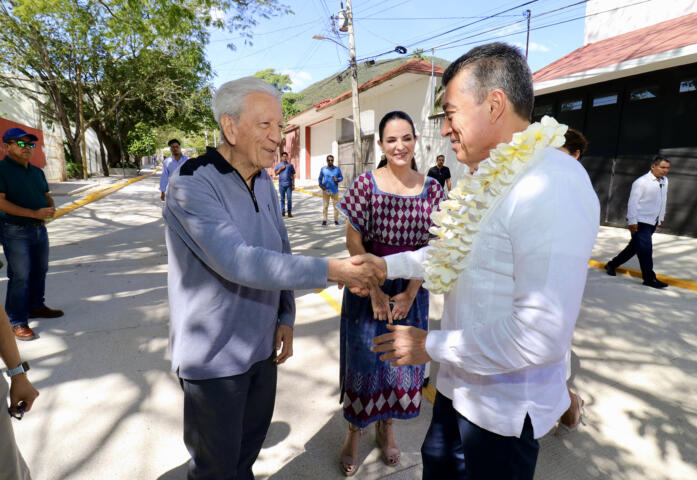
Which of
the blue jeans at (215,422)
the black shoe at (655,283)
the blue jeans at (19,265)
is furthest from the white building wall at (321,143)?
the blue jeans at (215,422)

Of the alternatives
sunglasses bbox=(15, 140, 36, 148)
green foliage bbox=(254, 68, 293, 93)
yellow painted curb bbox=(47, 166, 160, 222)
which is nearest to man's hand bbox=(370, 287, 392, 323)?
sunglasses bbox=(15, 140, 36, 148)

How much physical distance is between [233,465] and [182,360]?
1.78 ft

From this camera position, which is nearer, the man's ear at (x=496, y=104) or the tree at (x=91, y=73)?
the man's ear at (x=496, y=104)

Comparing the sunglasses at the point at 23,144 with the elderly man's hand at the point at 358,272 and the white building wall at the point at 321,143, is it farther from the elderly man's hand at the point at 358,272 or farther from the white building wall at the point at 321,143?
the white building wall at the point at 321,143

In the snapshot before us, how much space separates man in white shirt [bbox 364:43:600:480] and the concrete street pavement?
132 cm

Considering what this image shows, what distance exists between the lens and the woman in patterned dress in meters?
2.38

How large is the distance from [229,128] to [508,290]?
1238 mm

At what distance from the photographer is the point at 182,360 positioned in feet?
5.20

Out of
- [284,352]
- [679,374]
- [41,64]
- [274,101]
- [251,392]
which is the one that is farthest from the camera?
[41,64]

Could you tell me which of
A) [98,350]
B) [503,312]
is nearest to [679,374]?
[503,312]

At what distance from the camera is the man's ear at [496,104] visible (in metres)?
1.23

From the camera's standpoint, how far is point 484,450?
4.32 feet

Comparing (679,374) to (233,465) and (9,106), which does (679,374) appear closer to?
(233,465)

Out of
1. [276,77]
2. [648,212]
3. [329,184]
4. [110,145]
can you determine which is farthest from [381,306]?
[276,77]
